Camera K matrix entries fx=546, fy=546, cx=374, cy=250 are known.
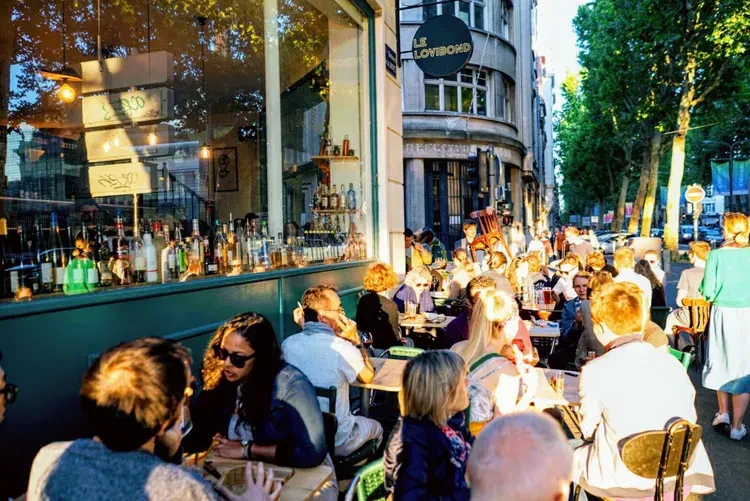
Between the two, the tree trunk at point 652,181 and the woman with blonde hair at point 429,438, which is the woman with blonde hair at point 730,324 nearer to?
the woman with blonde hair at point 429,438

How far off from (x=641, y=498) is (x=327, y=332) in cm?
202

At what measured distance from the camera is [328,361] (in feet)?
11.6

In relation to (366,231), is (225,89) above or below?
above

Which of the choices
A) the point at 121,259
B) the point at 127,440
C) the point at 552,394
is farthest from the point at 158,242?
the point at 552,394

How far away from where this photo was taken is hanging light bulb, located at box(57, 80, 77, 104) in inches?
265

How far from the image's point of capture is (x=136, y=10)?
7.35m

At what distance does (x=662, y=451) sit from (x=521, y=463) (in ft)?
4.76

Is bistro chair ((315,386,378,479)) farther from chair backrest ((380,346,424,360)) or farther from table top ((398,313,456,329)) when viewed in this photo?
table top ((398,313,456,329))

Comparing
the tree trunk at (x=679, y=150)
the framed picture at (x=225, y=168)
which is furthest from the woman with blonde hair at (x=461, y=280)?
the tree trunk at (x=679, y=150)

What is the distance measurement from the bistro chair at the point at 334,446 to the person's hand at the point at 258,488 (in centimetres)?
74

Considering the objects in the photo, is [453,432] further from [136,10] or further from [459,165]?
[459,165]

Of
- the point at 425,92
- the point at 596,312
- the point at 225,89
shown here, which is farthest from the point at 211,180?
the point at 425,92

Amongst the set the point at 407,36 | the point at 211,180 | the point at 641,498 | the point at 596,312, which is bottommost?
the point at 641,498

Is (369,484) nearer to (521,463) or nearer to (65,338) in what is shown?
(521,463)
